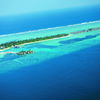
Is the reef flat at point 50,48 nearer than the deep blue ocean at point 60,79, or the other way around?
the deep blue ocean at point 60,79

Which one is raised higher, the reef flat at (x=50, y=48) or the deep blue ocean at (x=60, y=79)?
the reef flat at (x=50, y=48)

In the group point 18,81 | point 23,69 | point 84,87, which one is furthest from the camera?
point 23,69

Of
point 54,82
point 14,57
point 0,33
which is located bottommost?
point 54,82

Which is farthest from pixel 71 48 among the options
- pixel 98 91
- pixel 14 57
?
pixel 98 91

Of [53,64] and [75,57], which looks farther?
[75,57]

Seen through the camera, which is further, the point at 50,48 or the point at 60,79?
the point at 50,48

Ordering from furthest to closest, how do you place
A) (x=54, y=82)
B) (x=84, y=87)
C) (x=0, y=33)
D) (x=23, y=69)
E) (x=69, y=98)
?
(x=0, y=33)
(x=23, y=69)
(x=54, y=82)
(x=84, y=87)
(x=69, y=98)

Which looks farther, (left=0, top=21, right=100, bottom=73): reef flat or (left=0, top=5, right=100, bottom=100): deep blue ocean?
(left=0, top=21, right=100, bottom=73): reef flat

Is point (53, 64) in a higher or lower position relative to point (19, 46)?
lower

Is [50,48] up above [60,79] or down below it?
above

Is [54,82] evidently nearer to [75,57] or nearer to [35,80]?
[35,80]

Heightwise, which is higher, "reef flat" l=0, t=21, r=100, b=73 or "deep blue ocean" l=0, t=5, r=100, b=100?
"reef flat" l=0, t=21, r=100, b=73
